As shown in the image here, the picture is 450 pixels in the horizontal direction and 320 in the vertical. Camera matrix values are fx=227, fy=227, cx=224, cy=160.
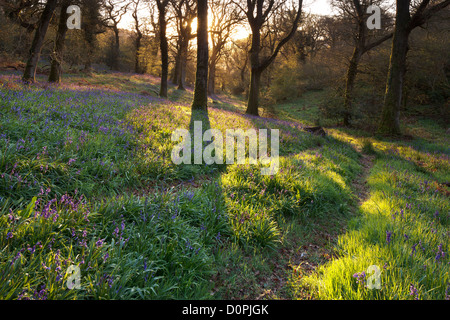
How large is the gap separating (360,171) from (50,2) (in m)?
18.2

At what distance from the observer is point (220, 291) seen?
276cm

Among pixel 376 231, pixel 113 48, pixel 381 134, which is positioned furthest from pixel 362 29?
pixel 113 48

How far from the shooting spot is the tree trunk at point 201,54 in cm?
1345

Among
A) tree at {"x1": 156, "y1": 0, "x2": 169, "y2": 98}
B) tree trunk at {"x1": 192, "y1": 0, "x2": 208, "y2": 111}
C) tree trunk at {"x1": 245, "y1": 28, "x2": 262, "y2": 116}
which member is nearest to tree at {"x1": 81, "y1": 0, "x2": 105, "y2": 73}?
tree at {"x1": 156, "y1": 0, "x2": 169, "y2": 98}

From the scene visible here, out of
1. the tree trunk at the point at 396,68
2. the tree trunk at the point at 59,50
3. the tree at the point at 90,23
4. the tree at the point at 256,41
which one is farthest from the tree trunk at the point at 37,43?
the tree trunk at the point at 396,68

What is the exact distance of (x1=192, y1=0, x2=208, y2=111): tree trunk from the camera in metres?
13.4

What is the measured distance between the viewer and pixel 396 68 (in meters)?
14.8

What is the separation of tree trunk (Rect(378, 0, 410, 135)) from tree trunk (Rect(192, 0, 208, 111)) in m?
12.2

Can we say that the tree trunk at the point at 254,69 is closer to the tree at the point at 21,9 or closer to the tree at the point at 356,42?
the tree at the point at 356,42

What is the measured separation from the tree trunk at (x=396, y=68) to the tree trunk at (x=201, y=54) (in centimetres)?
1222

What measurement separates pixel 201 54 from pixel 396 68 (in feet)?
41.5

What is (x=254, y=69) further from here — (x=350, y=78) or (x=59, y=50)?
(x=59, y=50)

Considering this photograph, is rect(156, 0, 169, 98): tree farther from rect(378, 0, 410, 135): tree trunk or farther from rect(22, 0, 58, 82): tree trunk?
rect(378, 0, 410, 135): tree trunk

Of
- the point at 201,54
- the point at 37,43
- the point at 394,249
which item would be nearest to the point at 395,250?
the point at 394,249
